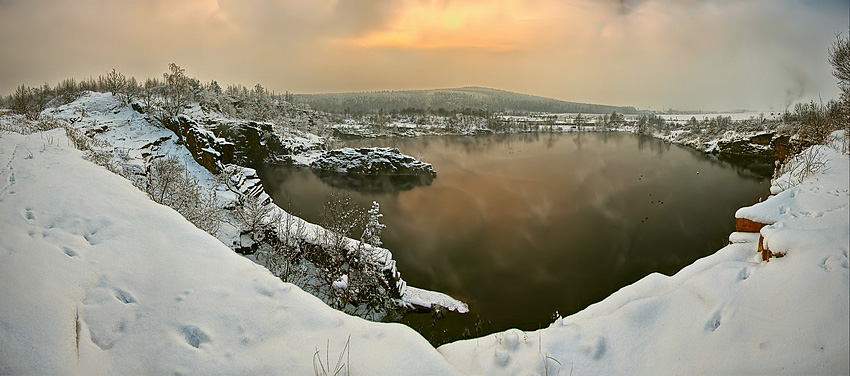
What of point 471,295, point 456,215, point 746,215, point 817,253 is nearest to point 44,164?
point 817,253

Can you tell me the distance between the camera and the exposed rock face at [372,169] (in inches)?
1743

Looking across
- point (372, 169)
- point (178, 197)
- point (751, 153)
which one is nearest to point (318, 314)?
point (178, 197)

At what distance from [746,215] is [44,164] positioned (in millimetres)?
10957

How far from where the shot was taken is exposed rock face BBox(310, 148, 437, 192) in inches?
1743

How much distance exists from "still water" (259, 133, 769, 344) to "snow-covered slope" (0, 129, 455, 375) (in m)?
11.1

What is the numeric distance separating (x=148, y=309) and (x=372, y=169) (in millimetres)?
46591

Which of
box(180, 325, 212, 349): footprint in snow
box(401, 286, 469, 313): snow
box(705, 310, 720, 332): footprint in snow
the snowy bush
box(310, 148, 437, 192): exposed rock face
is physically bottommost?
box(401, 286, 469, 313): snow

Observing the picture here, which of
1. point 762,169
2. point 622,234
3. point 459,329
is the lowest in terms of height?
point 459,329

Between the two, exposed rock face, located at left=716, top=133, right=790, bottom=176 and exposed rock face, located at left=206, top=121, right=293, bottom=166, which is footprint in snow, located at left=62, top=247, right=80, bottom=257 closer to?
exposed rock face, located at left=716, top=133, right=790, bottom=176

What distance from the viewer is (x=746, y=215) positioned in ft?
16.1

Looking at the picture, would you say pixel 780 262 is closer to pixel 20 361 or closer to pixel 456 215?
Answer: pixel 20 361

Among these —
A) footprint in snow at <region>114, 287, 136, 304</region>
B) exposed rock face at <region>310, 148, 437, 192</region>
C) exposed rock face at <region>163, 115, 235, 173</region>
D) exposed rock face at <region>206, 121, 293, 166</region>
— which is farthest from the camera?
exposed rock face at <region>206, 121, 293, 166</region>

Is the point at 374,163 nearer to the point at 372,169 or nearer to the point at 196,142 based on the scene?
the point at 372,169

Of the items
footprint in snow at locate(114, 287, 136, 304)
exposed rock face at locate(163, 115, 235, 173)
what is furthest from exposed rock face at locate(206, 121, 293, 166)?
footprint in snow at locate(114, 287, 136, 304)
